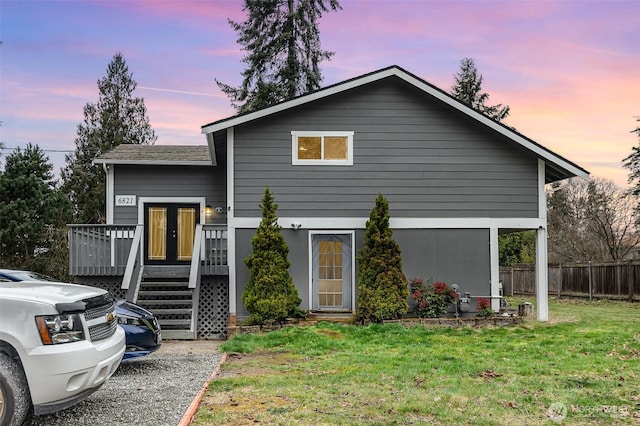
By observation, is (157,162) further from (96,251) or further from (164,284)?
(164,284)

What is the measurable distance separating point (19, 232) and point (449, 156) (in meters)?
18.7

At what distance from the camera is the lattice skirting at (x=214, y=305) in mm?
13438

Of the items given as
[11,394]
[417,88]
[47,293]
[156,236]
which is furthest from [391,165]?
[11,394]

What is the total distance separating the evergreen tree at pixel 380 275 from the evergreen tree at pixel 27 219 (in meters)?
16.4

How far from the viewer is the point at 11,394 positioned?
189 inches

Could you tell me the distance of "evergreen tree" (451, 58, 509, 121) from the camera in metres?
33.2

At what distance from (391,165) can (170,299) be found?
19.5ft

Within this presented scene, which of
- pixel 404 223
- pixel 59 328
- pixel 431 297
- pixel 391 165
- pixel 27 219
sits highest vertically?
pixel 391 165

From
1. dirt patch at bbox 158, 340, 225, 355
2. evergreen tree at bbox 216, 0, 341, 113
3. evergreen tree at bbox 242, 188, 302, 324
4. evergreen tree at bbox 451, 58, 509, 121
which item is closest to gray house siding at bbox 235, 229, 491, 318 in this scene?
evergreen tree at bbox 242, 188, 302, 324

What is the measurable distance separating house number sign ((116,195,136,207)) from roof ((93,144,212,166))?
3.20 ft

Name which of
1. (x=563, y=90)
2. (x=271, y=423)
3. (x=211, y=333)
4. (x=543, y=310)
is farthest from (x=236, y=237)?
(x=563, y=90)

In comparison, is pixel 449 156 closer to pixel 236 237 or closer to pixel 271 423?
pixel 236 237

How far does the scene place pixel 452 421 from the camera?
5844 millimetres

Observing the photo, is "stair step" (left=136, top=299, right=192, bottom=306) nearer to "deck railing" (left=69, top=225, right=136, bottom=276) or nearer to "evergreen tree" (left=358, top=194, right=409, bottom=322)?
"deck railing" (left=69, top=225, right=136, bottom=276)
